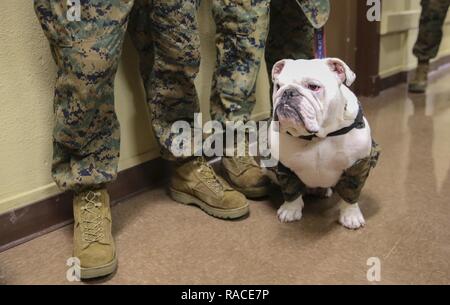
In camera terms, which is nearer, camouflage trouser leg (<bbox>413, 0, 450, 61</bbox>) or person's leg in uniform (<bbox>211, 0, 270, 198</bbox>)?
person's leg in uniform (<bbox>211, 0, 270, 198</bbox>)

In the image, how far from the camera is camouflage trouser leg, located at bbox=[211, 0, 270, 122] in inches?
45.4

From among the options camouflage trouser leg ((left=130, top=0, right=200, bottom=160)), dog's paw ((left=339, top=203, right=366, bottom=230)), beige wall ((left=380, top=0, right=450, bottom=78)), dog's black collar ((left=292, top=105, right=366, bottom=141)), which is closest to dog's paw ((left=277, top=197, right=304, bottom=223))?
dog's paw ((left=339, top=203, right=366, bottom=230))

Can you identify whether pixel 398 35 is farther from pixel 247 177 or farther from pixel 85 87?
pixel 85 87

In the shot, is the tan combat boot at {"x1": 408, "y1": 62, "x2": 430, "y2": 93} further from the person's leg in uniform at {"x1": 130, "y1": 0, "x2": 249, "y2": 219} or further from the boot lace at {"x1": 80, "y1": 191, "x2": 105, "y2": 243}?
the boot lace at {"x1": 80, "y1": 191, "x2": 105, "y2": 243}

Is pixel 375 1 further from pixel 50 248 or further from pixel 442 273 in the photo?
pixel 50 248

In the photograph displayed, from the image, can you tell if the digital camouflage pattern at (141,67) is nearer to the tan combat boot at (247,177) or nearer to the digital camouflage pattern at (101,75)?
the digital camouflage pattern at (101,75)

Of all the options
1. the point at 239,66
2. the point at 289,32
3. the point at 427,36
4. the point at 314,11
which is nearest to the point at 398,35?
the point at 427,36

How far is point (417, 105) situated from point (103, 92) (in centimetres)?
179

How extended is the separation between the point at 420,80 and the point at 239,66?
1703 millimetres

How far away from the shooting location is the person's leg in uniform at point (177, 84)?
1.04 metres

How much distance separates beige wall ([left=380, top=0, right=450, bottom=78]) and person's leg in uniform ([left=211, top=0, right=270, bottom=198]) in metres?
1.45

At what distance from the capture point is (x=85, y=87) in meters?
0.89

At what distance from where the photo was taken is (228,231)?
1108mm
